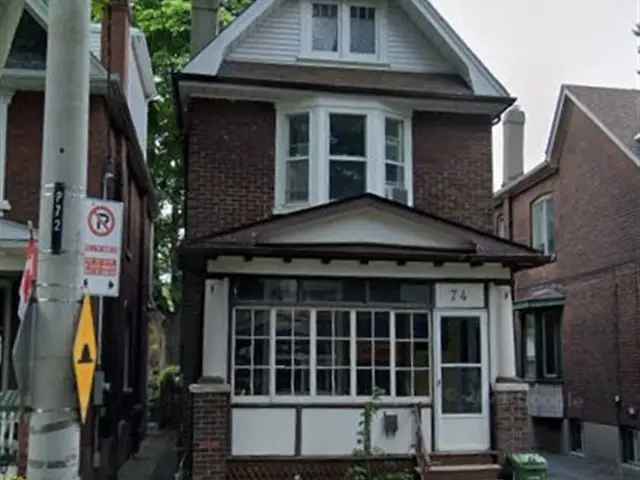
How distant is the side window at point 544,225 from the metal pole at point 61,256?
62.3 feet

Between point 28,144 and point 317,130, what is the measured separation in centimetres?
482

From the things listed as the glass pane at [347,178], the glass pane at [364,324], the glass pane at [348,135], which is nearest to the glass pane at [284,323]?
the glass pane at [364,324]

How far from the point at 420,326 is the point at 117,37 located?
780cm

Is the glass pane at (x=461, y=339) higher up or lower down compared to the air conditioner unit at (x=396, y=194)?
lower down

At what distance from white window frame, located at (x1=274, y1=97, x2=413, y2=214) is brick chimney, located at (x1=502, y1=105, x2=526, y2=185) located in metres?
11.7

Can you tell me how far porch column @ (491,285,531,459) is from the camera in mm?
13984

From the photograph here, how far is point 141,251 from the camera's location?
2281 cm

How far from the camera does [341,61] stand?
1631 cm

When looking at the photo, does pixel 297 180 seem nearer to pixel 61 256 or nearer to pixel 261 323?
pixel 261 323

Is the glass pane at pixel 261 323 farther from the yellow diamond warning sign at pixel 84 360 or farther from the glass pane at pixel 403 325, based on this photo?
the yellow diamond warning sign at pixel 84 360

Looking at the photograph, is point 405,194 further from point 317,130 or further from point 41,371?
point 41,371

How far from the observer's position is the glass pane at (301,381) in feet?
44.8

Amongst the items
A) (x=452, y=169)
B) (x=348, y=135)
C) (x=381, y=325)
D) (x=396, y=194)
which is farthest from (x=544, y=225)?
(x=381, y=325)

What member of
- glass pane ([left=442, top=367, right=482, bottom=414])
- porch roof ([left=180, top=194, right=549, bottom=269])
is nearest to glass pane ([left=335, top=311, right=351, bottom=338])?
A: porch roof ([left=180, top=194, right=549, bottom=269])
